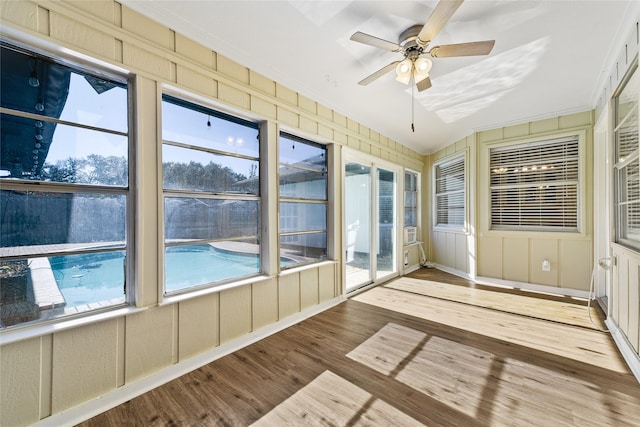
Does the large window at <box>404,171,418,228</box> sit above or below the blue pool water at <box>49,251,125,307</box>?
above

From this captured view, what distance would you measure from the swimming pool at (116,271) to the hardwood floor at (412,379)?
2.35ft

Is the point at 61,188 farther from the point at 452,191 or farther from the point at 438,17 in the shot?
the point at 452,191

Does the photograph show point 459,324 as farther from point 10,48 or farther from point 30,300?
point 10,48

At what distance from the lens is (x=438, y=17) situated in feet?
5.40

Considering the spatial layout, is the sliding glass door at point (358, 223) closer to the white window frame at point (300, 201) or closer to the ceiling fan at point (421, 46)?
the white window frame at point (300, 201)

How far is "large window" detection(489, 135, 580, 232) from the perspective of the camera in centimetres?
388

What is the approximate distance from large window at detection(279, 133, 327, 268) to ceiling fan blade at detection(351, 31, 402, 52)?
1370 mm

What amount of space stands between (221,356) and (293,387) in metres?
0.76

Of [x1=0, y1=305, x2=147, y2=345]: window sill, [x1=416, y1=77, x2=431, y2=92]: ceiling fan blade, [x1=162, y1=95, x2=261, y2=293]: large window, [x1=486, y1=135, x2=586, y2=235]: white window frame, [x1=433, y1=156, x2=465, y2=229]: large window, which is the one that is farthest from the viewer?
[x1=433, y1=156, x2=465, y2=229]: large window

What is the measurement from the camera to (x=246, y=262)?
2619mm

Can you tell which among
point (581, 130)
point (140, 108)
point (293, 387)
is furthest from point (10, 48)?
point (581, 130)

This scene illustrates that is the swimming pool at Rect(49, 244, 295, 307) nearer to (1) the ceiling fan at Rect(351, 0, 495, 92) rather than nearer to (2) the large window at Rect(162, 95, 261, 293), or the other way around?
(2) the large window at Rect(162, 95, 261, 293)

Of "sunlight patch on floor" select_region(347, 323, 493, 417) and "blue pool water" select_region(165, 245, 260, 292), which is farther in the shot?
"blue pool water" select_region(165, 245, 260, 292)

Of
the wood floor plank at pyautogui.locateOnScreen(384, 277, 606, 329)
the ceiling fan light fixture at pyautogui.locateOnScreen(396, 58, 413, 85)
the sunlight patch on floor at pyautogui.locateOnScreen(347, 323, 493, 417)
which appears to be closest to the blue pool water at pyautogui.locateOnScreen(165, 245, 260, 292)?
the sunlight patch on floor at pyautogui.locateOnScreen(347, 323, 493, 417)
